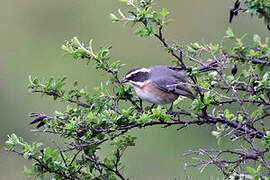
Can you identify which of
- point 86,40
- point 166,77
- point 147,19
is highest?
point 86,40

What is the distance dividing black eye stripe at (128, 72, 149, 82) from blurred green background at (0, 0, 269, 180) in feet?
12.5

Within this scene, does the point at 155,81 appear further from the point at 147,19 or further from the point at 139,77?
the point at 147,19

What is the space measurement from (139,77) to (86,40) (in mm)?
7421

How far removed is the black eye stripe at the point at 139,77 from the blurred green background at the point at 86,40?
3822mm

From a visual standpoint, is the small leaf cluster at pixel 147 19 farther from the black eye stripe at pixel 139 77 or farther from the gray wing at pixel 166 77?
the black eye stripe at pixel 139 77

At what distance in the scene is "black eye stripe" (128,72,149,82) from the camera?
21.7 ft

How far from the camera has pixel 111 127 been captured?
4.63m

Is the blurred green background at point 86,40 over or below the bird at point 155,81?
over

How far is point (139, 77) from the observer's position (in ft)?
22.0

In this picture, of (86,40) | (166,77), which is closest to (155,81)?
(166,77)

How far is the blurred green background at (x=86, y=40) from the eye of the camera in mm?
10906

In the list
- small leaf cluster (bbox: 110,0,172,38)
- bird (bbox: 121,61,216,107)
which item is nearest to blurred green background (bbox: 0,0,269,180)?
bird (bbox: 121,61,216,107)

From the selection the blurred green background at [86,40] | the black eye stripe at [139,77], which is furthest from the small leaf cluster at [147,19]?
the blurred green background at [86,40]

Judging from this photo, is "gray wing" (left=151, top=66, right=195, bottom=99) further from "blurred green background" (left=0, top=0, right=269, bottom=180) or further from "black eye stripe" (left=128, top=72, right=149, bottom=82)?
"blurred green background" (left=0, top=0, right=269, bottom=180)
